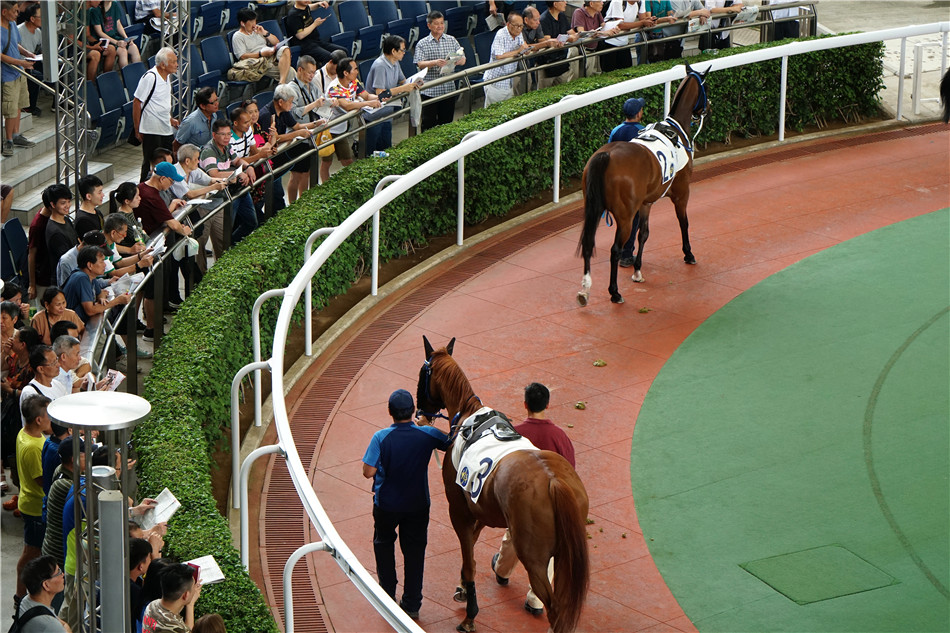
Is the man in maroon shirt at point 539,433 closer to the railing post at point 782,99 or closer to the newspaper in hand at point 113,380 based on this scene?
the newspaper in hand at point 113,380

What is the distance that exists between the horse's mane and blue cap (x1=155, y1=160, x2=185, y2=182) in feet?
11.4

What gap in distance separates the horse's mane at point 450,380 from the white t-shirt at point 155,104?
5.56 m

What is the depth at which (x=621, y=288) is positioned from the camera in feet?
36.4

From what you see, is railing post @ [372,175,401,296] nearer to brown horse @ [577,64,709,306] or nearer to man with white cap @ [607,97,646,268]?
brown horse @ [577,64,709,306]

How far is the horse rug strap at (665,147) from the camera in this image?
10.6m

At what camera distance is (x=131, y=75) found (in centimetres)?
1324

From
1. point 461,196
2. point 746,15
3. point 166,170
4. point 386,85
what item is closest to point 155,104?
point 166,170

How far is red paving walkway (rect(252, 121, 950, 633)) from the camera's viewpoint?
7.07 m

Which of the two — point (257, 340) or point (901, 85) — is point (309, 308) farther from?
point (901, 85)

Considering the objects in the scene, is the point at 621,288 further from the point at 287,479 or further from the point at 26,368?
the point at 26,368

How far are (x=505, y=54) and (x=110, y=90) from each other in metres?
4.40

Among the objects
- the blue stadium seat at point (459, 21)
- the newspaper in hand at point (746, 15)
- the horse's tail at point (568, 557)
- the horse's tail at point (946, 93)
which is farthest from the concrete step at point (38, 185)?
the horse's tail at point (946, 93)

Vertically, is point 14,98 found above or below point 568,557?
above

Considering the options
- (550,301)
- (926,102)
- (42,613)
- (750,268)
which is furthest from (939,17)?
(42,613)
